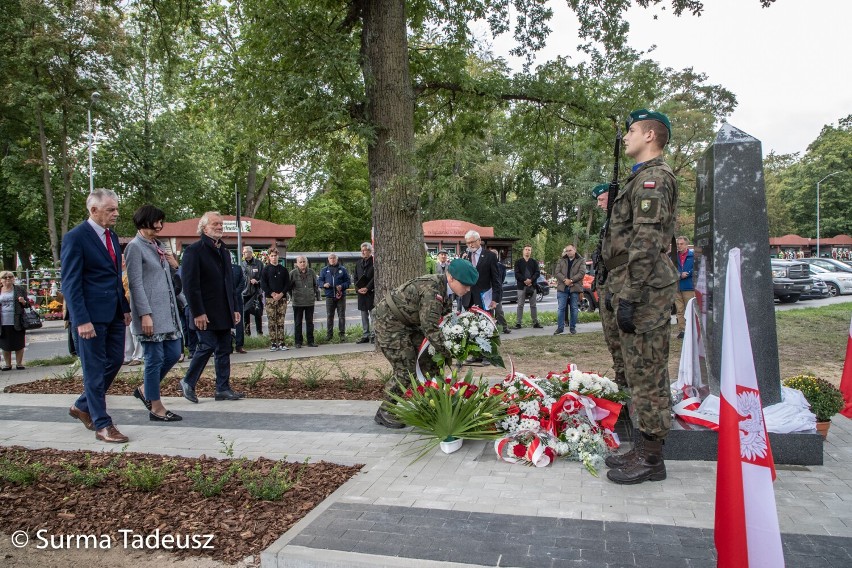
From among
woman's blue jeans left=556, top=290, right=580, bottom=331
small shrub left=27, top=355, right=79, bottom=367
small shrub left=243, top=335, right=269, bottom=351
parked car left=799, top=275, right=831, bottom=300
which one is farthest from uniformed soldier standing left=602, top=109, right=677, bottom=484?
parked car left=799, top=275, right=831, bottom=300

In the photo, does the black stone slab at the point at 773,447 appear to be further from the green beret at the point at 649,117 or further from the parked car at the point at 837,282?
the parked car at the point at 837,282

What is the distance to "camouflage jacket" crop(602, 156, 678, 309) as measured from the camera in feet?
13.1

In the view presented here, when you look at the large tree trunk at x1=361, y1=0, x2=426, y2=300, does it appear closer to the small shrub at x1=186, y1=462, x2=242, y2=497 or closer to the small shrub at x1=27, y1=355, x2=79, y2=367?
the small shrub at x1=186, y1=462, x2=242, y2=497

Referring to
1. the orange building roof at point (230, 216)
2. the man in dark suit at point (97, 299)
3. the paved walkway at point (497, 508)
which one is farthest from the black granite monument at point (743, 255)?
the orange building roof at point (230, 216)

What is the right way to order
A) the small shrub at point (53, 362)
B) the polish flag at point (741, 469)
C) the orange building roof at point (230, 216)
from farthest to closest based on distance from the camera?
the orange building roof at point (230, 216)
the small shrub at point (53, 362)
the polish flag at point (741, 469)

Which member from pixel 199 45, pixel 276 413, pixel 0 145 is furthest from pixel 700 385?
pixel 0 145

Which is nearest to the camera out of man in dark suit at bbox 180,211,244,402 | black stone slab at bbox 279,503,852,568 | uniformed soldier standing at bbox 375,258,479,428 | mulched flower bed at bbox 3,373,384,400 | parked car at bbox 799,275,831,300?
black stone slab at bbox 279,503,852,568

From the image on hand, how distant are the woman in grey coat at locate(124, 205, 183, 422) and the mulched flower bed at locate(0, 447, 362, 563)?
1499 millimetres

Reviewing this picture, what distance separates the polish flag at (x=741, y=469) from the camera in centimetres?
231

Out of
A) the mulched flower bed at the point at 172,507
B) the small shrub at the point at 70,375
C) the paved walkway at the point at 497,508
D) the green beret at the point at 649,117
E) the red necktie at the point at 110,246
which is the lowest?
the small shrub at the point at 70,375

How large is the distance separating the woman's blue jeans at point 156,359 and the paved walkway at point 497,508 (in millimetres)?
583

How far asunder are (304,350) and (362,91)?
16.7ft

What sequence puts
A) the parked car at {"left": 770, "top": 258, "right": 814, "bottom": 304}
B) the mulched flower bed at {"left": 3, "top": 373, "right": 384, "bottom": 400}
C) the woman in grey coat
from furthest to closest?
the parked car at {"left": 770, "top": 258, "right": 814, "bottom": 304} < the mulched flower bed at {"left": 3, "top": 373, "right": 384, "bottom": 400} < the woman in grey coat

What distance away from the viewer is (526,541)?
3.22m
